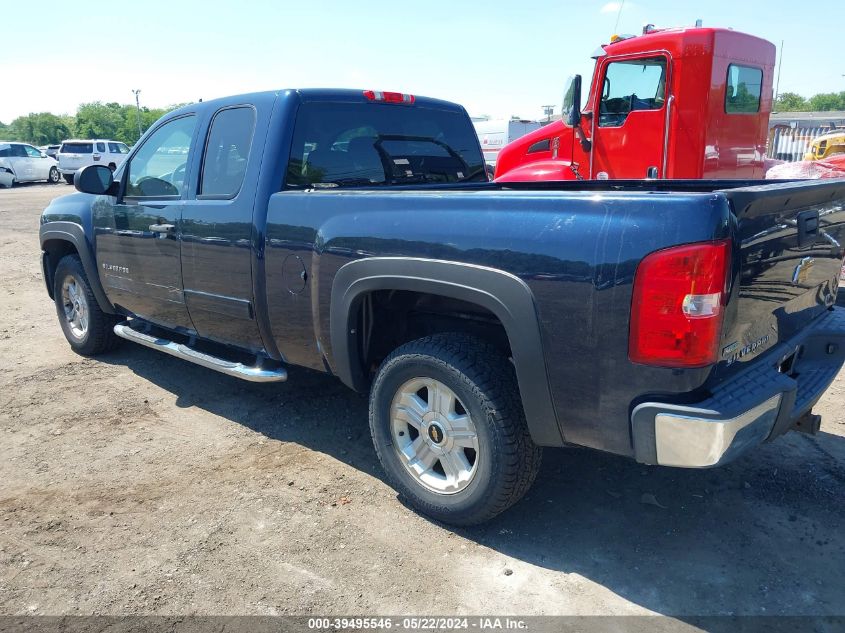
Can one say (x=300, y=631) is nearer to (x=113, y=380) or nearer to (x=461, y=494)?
(x=461, y=494)

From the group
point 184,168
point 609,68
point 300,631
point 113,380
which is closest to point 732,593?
point 300,631

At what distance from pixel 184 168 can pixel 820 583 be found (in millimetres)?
4054

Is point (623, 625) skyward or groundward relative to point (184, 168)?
groundward

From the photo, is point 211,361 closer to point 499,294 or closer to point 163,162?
point 163,162

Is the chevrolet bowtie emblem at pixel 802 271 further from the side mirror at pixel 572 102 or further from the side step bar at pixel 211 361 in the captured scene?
the side mirror at pixel 572 102

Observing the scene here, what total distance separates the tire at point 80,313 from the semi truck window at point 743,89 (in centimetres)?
614

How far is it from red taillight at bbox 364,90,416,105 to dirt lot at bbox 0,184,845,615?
2.01 meters

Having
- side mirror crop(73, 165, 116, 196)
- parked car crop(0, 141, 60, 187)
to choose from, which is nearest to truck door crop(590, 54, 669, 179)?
side mirror crop(73, 165, 116, 196)

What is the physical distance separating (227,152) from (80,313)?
8.54 feet

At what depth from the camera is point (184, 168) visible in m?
4.43

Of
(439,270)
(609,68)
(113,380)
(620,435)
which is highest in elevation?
(609,68)

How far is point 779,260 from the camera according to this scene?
2709 mm

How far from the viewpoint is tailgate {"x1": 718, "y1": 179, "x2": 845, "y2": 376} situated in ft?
8.06

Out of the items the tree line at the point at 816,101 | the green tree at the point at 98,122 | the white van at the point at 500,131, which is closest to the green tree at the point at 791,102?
the tree line at the point at 816,101
